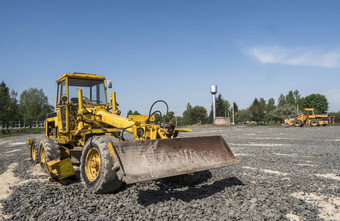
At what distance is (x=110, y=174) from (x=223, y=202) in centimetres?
217

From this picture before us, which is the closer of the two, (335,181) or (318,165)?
(335,181)

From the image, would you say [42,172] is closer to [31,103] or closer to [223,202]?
[223,202]

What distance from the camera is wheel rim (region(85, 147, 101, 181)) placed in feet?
17.7

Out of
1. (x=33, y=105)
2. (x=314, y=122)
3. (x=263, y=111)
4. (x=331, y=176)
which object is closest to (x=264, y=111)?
(x=263, y=111)

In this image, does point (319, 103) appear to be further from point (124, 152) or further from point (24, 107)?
point (124, 152)

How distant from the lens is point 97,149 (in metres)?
5.18

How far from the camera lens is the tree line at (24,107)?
3978cm

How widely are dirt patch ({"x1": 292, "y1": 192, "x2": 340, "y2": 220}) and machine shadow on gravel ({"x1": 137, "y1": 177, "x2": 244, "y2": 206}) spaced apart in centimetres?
139

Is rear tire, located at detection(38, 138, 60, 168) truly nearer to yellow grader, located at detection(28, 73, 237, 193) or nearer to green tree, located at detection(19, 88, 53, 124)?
yellow grader, located at detection(28, 73, 237, 193)

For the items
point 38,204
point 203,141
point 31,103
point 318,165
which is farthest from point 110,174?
point 31,103

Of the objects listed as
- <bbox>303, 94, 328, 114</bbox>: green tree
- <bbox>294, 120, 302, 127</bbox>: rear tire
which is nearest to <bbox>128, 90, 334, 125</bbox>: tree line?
<bbox>303, 94, 328, 114</bbox>: green tree

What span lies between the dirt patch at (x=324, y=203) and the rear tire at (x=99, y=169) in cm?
364

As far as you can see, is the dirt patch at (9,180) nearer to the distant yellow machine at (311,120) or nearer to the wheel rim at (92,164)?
the wheel rim at (92,164)

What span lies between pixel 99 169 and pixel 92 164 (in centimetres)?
51
